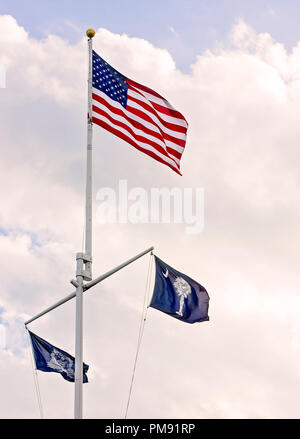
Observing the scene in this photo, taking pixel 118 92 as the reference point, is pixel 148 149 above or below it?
below

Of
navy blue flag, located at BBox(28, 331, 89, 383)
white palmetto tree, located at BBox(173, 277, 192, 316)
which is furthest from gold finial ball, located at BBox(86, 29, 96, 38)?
navy blue flag, located at BBox(28, 331, 89, 383)

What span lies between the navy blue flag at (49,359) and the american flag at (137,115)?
616 centimetres

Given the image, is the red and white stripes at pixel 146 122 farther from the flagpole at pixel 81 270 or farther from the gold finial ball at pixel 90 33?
the gold finial ball at pixel 90 33

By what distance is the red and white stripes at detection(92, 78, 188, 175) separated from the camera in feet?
70.5

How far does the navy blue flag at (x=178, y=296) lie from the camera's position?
19531 mm

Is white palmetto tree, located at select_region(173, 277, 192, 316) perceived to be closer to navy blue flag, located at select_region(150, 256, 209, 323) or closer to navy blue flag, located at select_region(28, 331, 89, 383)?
navy blue flag, located at select_region(150, 256, 209, 323)

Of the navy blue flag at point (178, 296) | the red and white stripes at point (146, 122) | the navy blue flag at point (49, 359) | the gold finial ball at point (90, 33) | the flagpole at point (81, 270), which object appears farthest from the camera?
the navy blue flag at point (49, 359)

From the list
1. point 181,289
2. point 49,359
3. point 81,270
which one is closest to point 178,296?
point 181,289

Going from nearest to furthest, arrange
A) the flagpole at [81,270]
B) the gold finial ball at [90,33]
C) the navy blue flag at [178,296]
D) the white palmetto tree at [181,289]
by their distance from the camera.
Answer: the flagpole at [81,270] < the navy blue flag at [178,296] < the white palmetto tree at [181,289] < the gold finial ball at [90,33]

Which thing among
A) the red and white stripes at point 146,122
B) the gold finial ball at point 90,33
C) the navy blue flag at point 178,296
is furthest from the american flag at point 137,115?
the navy blue flag at point 178,296

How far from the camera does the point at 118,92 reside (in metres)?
22.1
